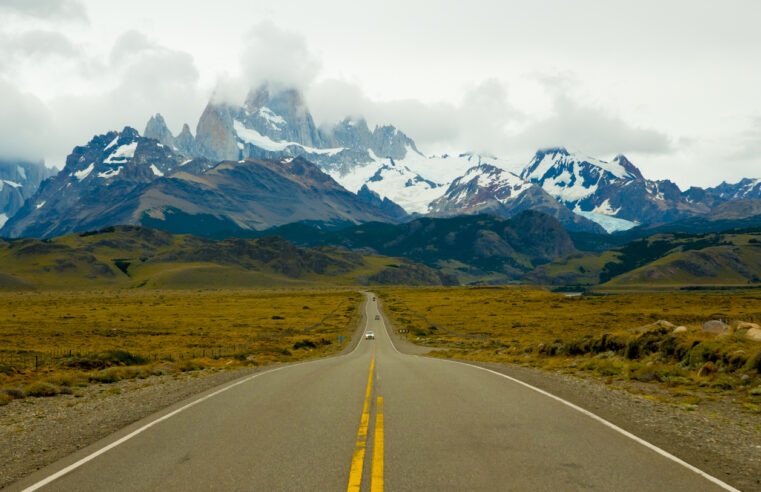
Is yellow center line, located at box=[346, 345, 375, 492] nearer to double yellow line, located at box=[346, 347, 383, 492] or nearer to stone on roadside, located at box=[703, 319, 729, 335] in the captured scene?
double yellow line, located at box=[346, 347, 383, 492]

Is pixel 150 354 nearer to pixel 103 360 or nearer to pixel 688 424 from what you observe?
pixel 103 360

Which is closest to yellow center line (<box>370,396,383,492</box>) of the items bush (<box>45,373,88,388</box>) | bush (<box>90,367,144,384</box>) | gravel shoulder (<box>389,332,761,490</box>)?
gravel shoulder (<box>389,332,761,490</box>)

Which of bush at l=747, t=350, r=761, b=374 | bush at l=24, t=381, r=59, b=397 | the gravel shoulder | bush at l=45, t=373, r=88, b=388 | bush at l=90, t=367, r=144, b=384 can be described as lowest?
bush at l=90, t=367, r=144, b=384

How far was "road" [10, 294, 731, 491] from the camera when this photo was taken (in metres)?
8.55

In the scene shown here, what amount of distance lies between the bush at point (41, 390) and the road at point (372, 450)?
8.31m

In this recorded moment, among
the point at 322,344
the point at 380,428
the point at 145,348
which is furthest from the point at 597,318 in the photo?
the point at 380,428

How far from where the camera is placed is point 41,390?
2041 cm

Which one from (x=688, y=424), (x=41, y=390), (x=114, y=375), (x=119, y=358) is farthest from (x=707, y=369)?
(x=119, y=358)

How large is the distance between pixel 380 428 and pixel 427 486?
3.86 m

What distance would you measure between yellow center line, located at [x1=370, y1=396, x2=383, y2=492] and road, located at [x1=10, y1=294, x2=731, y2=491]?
0.8 inches

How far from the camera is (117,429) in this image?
13.2 meters

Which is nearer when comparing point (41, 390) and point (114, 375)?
point (41, 390)

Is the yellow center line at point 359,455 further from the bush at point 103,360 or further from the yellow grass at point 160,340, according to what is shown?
the bush at point 103,360

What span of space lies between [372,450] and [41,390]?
16668mm
